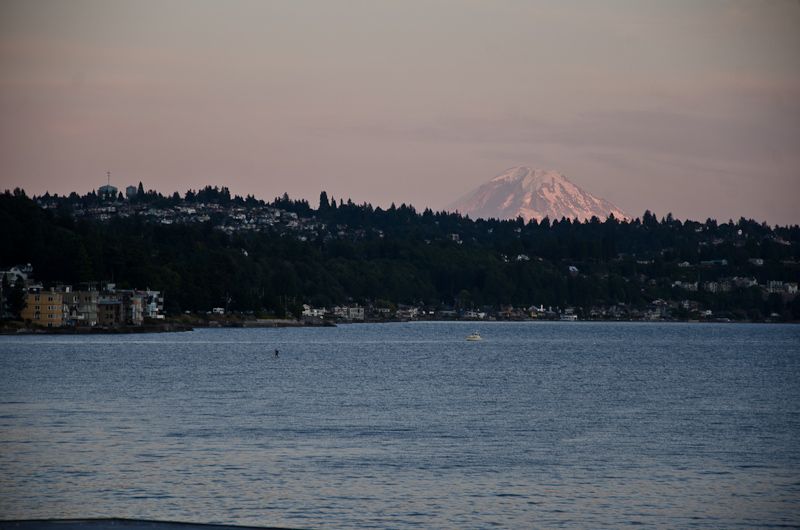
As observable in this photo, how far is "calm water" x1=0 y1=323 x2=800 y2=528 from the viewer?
32500mm

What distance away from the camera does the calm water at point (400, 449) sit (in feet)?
107

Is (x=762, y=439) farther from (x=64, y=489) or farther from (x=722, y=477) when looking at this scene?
(x=64, y=489)

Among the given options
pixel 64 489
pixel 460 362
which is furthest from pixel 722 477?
pixel 460 362

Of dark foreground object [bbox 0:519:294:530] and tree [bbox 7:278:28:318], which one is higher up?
tree [bbox 7:278:28:318]

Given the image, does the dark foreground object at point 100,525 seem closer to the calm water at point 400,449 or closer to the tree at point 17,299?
the calm water at point 400,449

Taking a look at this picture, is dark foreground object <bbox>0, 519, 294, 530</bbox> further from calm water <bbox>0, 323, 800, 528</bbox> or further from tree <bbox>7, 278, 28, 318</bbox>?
tree <bbox>7, 278, 28, 318</bbox>

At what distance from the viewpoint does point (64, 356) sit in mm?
119125

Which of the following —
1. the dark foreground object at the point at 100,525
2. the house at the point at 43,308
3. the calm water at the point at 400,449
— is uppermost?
the house at the point at 43,308

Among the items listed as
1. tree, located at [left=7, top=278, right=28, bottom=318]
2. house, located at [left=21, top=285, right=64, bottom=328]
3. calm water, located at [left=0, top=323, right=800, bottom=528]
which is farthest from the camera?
house, located at [left=21, top=285, right=64, bottom=328]

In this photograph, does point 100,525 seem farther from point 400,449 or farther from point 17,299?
point 17,299

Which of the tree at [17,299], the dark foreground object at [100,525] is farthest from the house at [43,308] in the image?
the dark foreground object at [100,525]

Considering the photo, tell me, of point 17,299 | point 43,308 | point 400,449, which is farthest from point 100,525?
point 43,308

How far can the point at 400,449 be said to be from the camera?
146 feet

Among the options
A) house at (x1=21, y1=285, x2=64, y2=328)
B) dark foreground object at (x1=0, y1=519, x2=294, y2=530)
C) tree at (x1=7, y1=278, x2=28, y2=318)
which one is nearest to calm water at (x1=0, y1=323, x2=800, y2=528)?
dark foreground object at (x1=0, y1=519, x2=294, y2=530)
